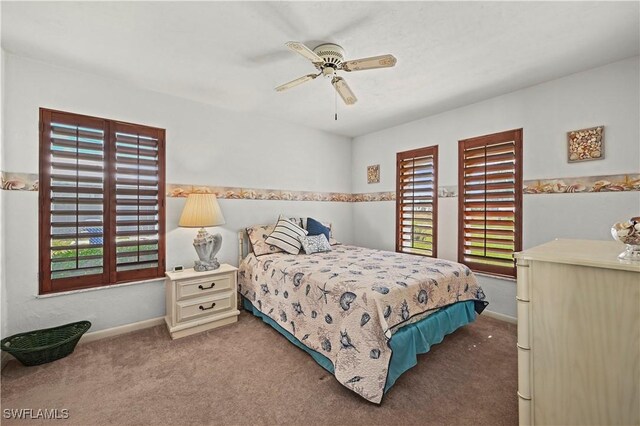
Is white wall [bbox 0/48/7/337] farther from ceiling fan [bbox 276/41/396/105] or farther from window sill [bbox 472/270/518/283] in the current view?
window sill [bbox 472/270/518/283]

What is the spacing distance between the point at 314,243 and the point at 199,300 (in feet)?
4.80

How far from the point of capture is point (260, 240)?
335cm

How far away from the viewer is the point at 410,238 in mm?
3941

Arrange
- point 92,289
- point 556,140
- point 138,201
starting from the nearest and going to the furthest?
point 92,289
point 556,140
point 138,201

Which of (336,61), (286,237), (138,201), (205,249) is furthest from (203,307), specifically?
(336,61)

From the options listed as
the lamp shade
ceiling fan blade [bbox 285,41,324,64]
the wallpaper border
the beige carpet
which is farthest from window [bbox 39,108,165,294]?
ceiling fan blade [bbox 285,41,324,64]

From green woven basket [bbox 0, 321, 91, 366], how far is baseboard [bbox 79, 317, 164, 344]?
6.0 inches

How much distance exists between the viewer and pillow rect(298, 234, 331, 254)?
334cm

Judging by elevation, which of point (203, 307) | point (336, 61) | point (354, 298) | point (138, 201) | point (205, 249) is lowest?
point (203, 307)

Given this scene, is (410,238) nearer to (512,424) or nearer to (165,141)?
(512,424)

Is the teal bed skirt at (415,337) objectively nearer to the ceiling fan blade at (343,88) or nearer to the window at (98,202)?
the window at (98,202)

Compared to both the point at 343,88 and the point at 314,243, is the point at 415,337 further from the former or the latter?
the point at 343,88
